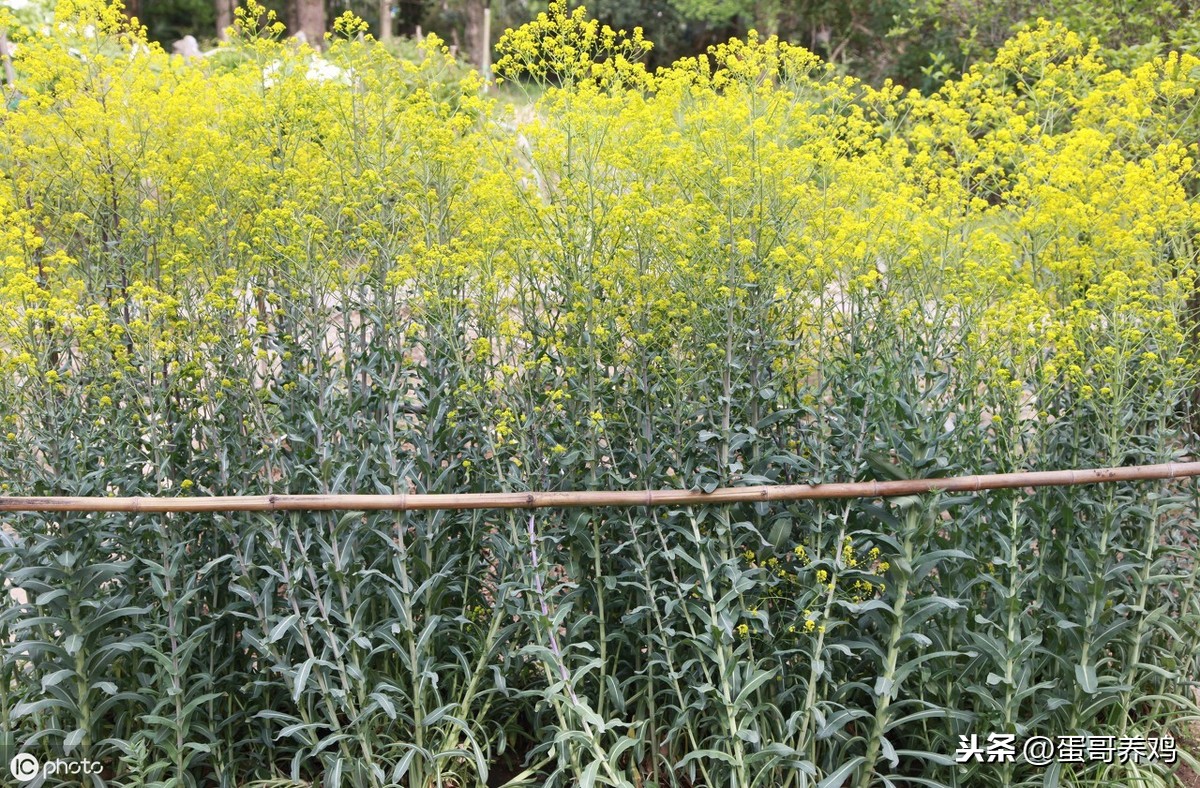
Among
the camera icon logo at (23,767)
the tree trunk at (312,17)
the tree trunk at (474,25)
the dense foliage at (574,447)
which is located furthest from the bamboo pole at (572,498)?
the tree trunk at (474,25)

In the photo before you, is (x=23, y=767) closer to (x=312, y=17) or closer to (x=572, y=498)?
(x=572, y=498)

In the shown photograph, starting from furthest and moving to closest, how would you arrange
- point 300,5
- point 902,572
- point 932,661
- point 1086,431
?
point 300,5 → point 1086,431 → point 932,661 → point 902,572

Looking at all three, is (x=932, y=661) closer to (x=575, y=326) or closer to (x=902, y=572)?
(x=902, y=572)

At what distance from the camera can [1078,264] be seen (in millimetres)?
3424

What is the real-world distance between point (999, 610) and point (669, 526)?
1111mm

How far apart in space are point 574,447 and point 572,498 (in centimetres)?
24

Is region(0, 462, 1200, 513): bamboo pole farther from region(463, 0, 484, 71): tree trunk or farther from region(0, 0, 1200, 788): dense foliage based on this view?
region(463, 0, 484, 71): tree trunk

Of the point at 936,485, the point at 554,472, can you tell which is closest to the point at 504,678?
the point at 554,472

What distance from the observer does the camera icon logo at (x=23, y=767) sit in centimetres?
316

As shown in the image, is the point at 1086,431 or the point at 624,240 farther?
the point at 1086,431

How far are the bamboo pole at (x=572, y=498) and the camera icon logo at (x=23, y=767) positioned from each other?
0.87 m

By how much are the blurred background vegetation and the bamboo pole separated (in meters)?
3.07

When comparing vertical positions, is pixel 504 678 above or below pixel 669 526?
below

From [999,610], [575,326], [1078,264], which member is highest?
[1078,264]
